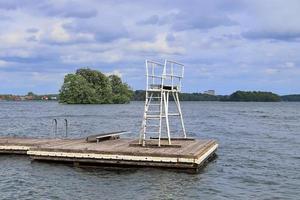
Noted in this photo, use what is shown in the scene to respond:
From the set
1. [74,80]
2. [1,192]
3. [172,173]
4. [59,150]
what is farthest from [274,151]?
[74,80]

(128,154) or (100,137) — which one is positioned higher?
(100,137)

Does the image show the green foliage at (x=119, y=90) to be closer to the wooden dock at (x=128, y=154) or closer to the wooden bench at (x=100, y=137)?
the wooden bench at (x=100, y=137)

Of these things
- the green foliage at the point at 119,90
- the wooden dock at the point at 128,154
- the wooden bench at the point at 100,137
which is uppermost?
the green foliage at the point at 119,90

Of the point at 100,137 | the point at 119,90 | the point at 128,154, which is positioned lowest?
the point at 128,154

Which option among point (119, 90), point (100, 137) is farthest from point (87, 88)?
point (100, 137)

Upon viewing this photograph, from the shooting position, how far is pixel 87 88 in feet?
455

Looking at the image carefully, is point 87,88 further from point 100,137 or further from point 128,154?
point 128,154

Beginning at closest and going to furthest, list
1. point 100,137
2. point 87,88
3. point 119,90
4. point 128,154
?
1. point 128,154
2. point 100,137
3. point 87,88
4. point 119,90

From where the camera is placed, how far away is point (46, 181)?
64.1 ft

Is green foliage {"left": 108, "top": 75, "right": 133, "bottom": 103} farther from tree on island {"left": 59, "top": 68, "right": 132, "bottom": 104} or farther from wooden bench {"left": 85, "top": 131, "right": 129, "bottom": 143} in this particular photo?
wooden bench {"left": 85, "top": 131, "right": 129, "bottom": 143}

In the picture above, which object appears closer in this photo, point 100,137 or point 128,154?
point 128,154

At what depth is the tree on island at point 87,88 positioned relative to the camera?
137 meters

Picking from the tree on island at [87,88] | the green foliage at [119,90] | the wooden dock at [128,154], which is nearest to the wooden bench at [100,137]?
the wooden dock at [128,154]

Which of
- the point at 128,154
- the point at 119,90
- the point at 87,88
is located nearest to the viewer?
the point at 128,154
